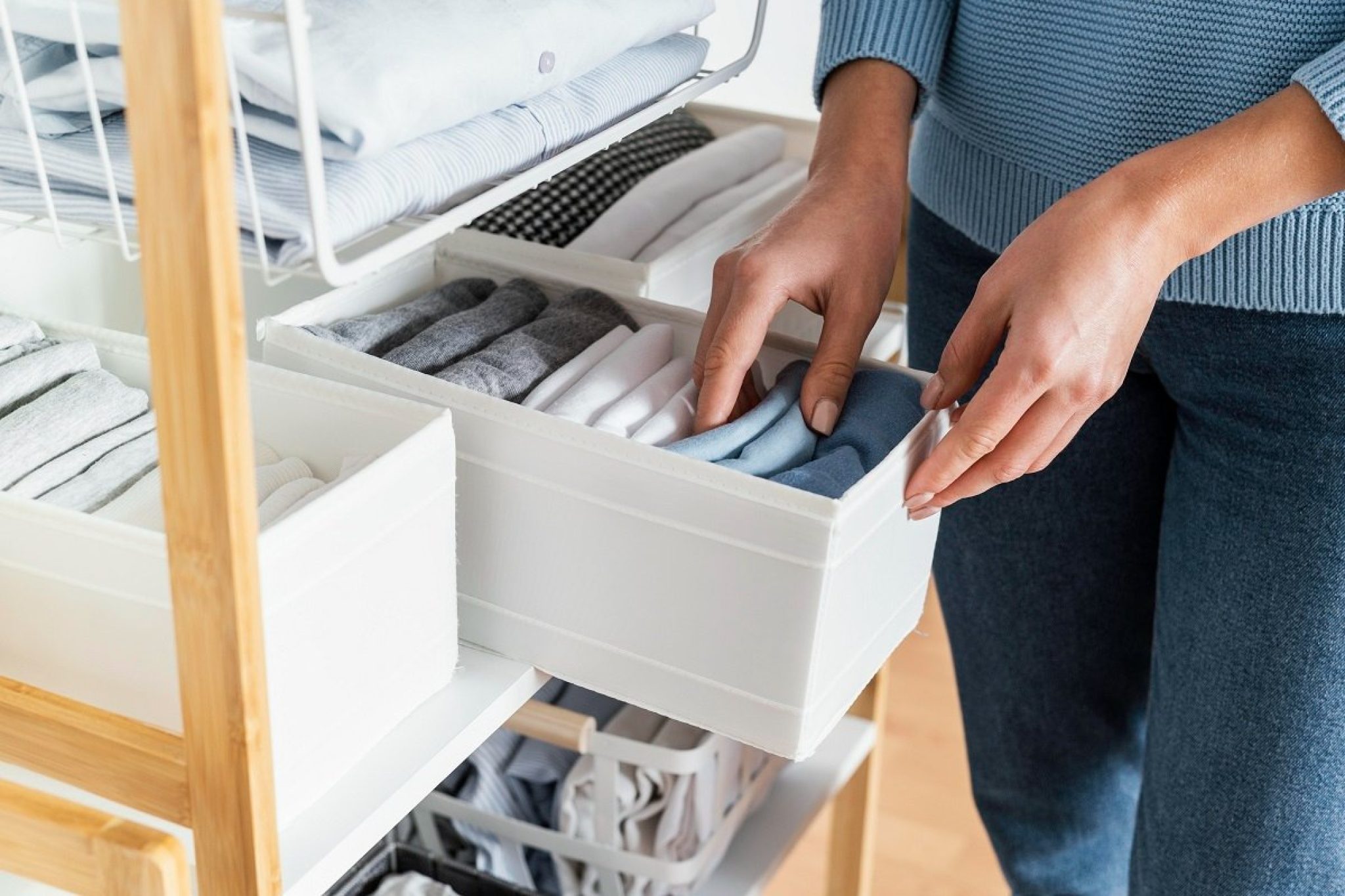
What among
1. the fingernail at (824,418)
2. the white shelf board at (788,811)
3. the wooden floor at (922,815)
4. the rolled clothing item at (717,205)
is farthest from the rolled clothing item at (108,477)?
the wooden floor at (922,815)

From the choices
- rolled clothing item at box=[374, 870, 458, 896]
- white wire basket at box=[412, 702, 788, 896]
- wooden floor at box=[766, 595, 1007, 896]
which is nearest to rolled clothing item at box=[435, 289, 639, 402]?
white wire basket at box=[412, 702, 788, 896]

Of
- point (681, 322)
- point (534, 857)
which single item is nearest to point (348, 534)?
point (681, 322)

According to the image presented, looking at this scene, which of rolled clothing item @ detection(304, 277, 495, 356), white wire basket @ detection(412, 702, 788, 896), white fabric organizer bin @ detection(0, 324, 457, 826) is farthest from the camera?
white wire basket @ detection(412, 702, 788, 896)

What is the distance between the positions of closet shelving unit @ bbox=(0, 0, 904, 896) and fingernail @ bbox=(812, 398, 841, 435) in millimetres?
185

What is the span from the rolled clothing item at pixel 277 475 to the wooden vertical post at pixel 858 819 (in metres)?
0.83

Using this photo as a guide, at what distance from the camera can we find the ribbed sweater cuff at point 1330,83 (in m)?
0.65

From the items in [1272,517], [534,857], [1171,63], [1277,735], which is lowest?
[534,857]

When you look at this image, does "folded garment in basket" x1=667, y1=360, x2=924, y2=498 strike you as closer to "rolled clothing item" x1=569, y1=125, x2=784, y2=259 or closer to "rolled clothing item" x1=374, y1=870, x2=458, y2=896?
"rolled clothing item" x1=569, y1=125, x2=784, y2=259

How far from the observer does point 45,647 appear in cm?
60

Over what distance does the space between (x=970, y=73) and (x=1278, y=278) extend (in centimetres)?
25

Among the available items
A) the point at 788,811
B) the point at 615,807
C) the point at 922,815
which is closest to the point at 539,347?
the point at 615,807

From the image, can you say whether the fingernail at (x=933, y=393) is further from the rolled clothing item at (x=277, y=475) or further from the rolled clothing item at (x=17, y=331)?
the rolled clothing item at (x=17, y=331)

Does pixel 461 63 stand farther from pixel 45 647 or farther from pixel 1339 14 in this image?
pixel 1339 14

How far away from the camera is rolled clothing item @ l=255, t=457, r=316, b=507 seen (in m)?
0.66
